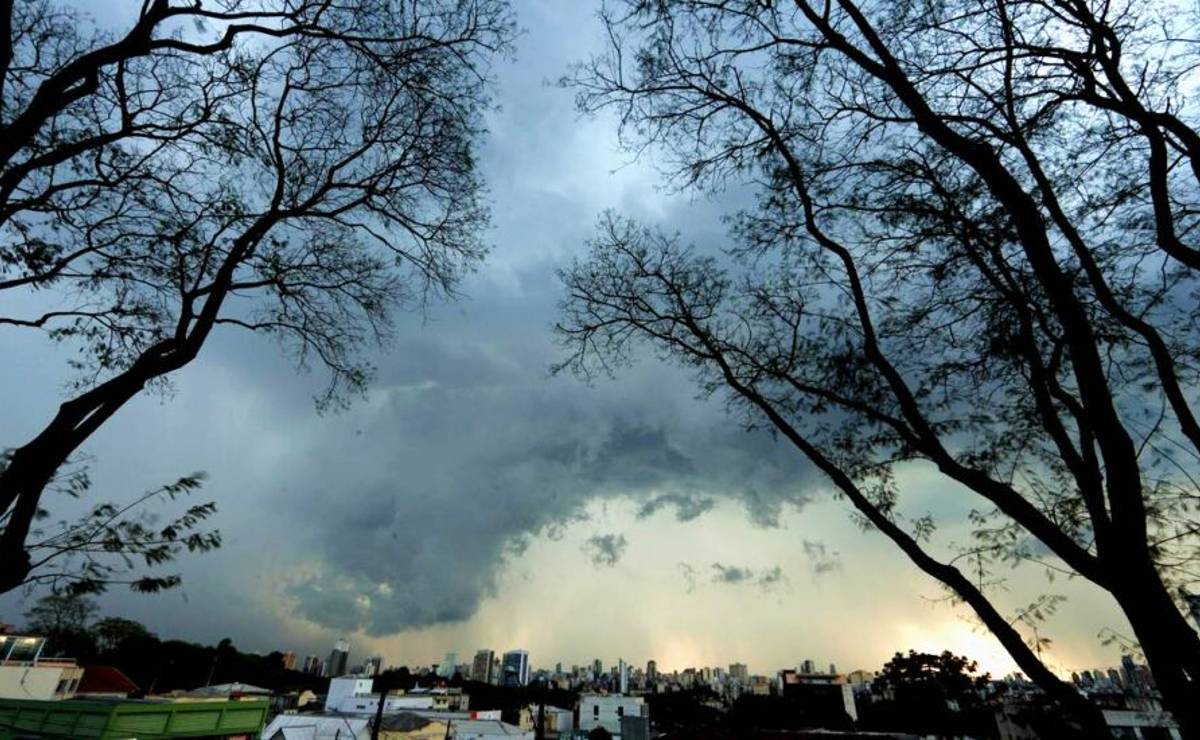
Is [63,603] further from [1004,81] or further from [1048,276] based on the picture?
[1004,81]

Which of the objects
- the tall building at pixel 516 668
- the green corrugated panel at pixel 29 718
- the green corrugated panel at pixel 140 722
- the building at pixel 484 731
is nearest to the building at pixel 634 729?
the building at pixel 484 731

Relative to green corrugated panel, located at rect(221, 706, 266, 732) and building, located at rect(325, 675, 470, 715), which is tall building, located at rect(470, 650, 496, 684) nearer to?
building, located at rect(325, 675, 470, 715)

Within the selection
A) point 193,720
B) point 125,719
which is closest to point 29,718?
point 193,720

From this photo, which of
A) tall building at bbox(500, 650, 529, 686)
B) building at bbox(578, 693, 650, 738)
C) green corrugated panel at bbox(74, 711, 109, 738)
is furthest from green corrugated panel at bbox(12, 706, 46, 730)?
tall building at bbox(500, 650, 529, 686)

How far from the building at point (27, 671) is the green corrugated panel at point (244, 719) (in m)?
19.9

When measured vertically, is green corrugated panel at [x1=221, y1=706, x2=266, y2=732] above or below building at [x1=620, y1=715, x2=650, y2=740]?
above

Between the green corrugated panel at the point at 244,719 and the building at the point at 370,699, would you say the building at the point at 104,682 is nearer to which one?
the building at the point at 370,699

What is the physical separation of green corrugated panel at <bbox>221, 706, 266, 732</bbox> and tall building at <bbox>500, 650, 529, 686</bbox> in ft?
358

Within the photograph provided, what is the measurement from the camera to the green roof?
1213 cm

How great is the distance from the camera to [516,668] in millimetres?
116750

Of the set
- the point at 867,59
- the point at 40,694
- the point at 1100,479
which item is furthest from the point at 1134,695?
the point at 40,694

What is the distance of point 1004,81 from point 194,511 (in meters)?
9.11

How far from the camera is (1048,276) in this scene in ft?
13.3

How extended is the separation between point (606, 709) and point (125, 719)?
61.7 m
